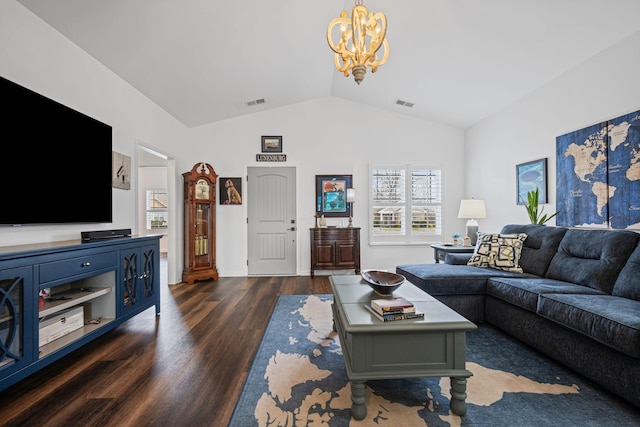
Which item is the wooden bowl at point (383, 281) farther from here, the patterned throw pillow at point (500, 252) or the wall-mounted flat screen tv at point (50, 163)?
the wall-mounted flat screen tv at point (50, 163)

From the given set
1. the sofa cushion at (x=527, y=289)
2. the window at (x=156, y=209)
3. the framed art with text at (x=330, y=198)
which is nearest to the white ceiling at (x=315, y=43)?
the framed art with text at (x=330, y=198)

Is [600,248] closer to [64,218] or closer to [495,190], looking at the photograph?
[495,190]

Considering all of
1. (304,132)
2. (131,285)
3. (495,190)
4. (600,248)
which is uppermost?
(304,132)

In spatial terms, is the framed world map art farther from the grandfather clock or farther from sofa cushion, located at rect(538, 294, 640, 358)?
the grandfather clock

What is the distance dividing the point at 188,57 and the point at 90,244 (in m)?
2.28

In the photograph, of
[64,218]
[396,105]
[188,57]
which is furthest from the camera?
[396,105]

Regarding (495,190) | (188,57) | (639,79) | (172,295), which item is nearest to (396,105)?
(495,190)

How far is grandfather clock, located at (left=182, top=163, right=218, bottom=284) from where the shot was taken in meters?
4.59

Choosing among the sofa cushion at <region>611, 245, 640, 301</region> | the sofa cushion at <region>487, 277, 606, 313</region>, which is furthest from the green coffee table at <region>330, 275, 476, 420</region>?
the sofa cushion at <region>611, 245, 640, 301</region>

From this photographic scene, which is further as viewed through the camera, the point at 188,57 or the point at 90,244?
the point at 188,57

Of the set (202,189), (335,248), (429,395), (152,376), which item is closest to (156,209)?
(202,189)

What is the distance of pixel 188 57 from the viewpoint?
3.24 m

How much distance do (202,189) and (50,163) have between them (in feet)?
8.30

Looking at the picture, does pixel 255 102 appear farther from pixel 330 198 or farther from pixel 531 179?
pixel 531 179
